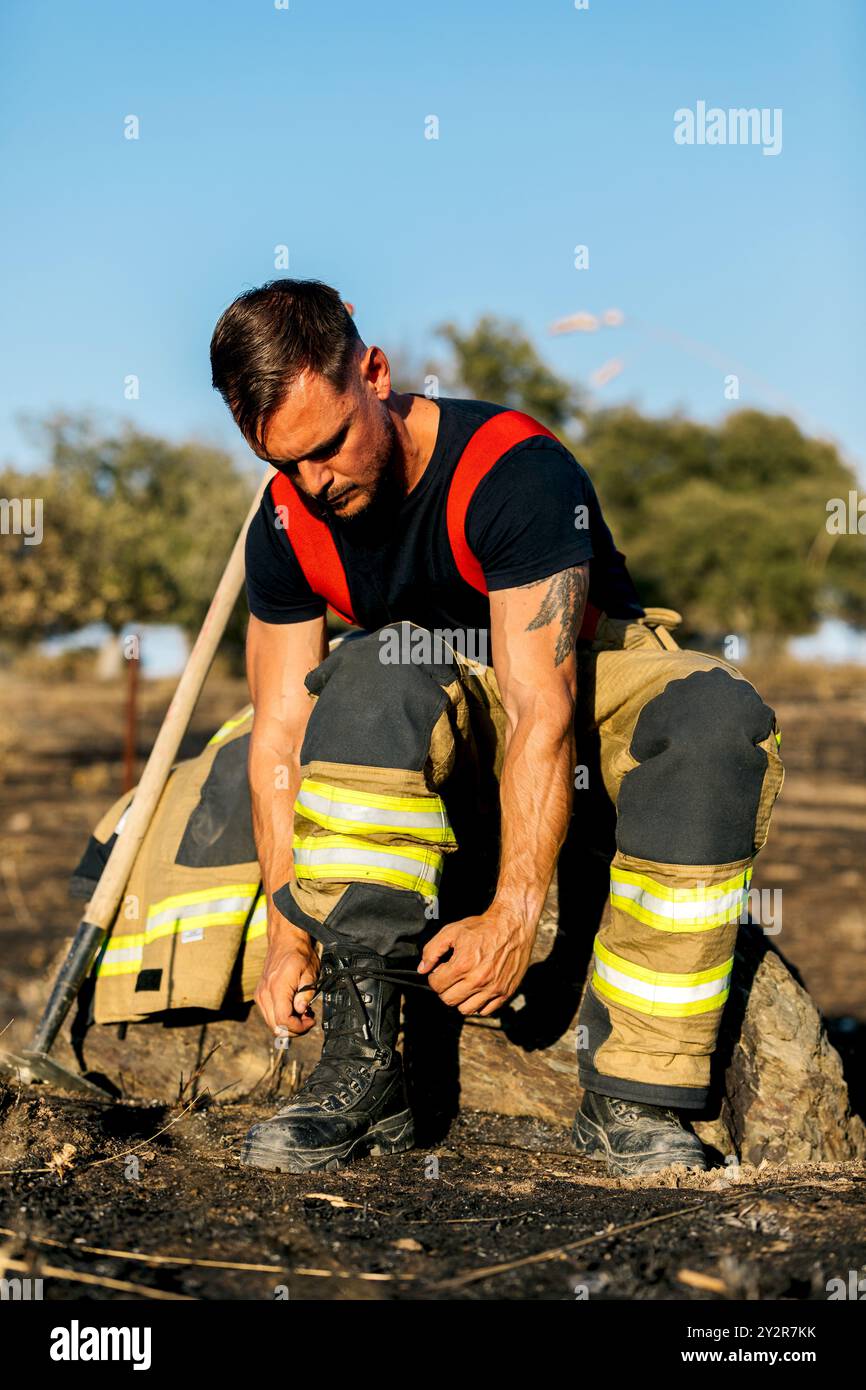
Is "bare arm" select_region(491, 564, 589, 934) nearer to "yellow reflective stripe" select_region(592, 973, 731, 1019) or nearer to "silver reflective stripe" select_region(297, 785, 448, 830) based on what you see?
"silver reflective stripe" select_region(297, 785, 448, 830)

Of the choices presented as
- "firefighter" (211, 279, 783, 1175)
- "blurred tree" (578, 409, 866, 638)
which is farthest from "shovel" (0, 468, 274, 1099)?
"blurred tree" (578, 409, 866, 638)

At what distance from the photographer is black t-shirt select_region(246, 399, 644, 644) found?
3102 mm

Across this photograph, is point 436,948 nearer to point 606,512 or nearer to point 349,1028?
point 349,1028

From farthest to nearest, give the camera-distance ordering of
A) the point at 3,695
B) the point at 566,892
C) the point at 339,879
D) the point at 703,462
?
the point at 703,462 < the point at 3,695 < the point at 566,892 < the point at 339,879

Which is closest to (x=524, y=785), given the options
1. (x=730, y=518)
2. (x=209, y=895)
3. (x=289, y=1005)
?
(x=289, y=1005)

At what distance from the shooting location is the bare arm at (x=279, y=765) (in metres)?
3.10

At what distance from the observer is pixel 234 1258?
212 cm

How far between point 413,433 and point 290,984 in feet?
4.73

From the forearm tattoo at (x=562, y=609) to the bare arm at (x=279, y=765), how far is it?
770 mm

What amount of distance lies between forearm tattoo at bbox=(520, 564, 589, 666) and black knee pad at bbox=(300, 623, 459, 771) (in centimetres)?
26
